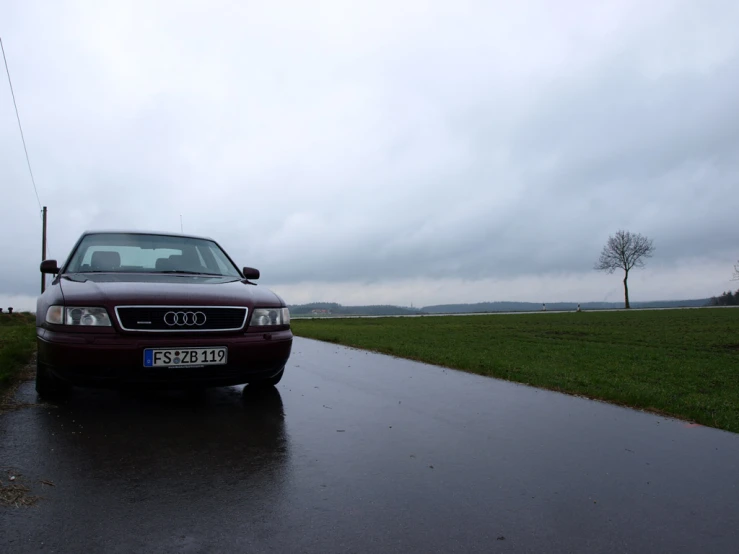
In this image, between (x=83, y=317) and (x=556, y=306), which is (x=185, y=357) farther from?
(x=556, y=306)

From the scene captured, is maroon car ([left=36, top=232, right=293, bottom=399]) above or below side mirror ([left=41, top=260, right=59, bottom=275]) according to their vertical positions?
below

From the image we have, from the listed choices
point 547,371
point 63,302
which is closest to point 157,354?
point 63,302

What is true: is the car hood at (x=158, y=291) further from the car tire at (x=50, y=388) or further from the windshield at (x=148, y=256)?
the car tire at (x=50, y=388)

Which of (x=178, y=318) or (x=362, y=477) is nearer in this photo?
(x=362, y=477)

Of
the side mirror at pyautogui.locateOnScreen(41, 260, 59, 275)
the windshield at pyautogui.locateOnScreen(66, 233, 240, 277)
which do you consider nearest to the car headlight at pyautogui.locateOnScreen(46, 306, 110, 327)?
the windshield at pyautogui.locateOnScreen(66, 233, 240, 277)

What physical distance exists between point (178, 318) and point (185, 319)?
2.3 inches

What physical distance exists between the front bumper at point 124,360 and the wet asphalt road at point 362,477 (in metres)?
0.36

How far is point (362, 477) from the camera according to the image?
320 cm

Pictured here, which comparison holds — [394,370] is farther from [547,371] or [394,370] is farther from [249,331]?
[249,331]

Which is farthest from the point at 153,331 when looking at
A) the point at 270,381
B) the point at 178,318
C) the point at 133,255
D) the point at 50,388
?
the point at 133,255

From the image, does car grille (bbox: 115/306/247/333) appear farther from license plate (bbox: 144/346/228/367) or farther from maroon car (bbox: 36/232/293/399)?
license plate (bbox: 144/346/228/367)

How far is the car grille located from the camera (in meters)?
4.32

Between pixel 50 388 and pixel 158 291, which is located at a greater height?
pixel 158 291

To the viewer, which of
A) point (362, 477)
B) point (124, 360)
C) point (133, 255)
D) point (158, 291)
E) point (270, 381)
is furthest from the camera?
point (133, 255)
